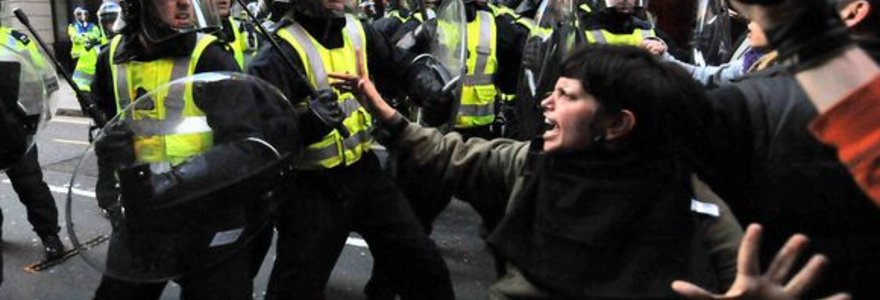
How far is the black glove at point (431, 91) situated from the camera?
10.00 feet

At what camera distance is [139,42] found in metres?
2.69

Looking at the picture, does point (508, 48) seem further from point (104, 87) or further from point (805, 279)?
point (805, 279)

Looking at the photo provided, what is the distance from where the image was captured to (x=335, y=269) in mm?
4430

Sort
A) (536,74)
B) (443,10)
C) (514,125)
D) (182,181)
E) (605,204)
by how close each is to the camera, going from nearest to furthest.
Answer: (605,204) < (182,181) < (536,74) < (443,10) < (514,125)

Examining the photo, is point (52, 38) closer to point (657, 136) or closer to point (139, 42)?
point (139, 42)

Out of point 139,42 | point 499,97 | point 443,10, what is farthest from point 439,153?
point 499,97

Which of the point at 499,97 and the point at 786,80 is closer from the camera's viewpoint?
the point at 786,80

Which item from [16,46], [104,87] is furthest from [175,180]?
[16,46]

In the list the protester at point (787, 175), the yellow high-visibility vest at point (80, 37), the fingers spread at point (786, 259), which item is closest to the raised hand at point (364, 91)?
the protester at point (787, 175)

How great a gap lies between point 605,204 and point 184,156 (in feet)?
3.98

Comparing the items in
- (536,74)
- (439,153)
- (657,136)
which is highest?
(657,136)

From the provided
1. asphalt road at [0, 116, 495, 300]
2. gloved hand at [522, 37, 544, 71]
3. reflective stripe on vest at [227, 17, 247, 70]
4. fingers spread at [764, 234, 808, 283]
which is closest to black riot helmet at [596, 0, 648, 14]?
gloved hand at [522, 37, 544, 71]

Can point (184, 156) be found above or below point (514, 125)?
above

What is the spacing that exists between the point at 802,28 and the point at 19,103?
2.42m
